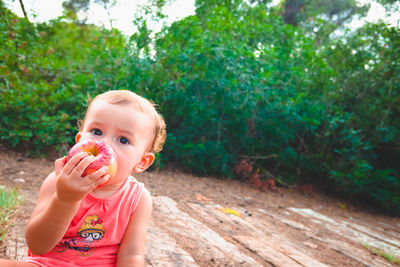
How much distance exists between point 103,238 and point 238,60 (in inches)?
150

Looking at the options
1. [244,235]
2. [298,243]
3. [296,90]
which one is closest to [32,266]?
[244,235]

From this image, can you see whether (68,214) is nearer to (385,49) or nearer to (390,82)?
(390,82)

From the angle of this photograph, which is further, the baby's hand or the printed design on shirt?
the printed design on shirt

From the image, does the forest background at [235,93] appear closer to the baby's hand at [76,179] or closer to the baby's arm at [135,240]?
the baby's arm at [135,240]

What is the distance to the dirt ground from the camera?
2770mm

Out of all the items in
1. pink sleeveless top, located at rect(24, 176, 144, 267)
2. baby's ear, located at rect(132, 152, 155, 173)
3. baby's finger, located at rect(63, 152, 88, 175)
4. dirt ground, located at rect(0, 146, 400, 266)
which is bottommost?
dirt ground, located at rect(0, 146, 400, 266)

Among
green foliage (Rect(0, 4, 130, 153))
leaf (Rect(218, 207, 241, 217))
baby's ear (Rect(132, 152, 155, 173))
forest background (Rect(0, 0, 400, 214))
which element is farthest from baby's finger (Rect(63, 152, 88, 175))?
forest background (Rect(0, 0, 400, 214))

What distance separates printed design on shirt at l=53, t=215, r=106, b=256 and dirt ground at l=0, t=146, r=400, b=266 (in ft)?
2.85

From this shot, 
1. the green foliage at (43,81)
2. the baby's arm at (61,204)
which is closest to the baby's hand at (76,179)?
the baby's arm at (61,204)

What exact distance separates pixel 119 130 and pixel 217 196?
3.01 m

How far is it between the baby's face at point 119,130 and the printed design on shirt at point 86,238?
19 cm

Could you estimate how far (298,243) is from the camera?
111 inches

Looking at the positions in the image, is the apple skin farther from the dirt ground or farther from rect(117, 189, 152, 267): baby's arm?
the dirt ground

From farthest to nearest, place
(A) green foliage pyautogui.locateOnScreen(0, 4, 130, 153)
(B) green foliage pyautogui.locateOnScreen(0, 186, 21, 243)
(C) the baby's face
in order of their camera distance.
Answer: (A) green foliage pyautogui.locateOnScreen(0, 4, 130, 153) → (B) green foliage pyautogui.locateOnScreen(0, 186, 21, 243) → (C) the baby's face
